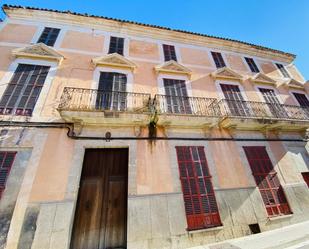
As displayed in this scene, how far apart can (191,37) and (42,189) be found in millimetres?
12065

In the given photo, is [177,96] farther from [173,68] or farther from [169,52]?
[169,52]

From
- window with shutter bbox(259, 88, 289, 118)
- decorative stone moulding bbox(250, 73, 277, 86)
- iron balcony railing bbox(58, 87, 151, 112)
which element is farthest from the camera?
decorative stone moulding bbox(250, 73, 277, 86)

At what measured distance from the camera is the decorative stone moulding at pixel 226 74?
9.52 meters

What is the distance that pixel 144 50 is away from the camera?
9.66 meters

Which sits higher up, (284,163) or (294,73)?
(294,73)

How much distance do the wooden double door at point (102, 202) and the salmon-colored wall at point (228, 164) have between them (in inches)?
150

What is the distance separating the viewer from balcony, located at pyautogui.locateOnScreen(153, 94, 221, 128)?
6617mm

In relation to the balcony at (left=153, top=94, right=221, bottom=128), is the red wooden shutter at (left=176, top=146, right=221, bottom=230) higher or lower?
lower

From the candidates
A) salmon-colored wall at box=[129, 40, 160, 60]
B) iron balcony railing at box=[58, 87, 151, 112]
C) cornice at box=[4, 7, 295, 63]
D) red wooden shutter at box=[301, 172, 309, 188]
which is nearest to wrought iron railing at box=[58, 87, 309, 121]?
iron balcony railing at box=[58, 87, 151, 112]

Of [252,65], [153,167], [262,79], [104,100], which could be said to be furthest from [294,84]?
[104,100]

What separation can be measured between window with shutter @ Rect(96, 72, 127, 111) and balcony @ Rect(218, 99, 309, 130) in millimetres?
4725

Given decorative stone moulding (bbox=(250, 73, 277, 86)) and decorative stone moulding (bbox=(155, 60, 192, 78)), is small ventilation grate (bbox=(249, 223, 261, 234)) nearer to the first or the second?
decorative stone moulding (bbox=(155, 60, 192, 78))

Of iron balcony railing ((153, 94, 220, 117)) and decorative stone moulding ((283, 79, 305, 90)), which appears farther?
decorative stone moulding ((283, 79, 305, 90))

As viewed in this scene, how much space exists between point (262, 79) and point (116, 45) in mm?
9745
